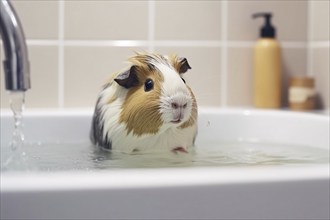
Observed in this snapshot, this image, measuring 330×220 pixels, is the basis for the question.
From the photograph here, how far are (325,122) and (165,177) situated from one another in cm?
69

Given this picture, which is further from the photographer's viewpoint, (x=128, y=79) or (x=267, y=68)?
(x=267, y=68)

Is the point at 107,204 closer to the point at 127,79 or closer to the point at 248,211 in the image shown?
the point at 248,211

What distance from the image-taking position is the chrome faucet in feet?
1.53

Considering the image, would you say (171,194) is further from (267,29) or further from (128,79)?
(267,29)

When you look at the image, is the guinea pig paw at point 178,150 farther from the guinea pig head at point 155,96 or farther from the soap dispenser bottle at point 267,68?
the soap dispenser bottle at point 267,68

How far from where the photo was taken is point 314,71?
1.31 metres

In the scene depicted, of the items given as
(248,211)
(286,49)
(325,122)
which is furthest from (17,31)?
(286,49)

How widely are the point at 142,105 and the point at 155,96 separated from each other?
0.03 metres

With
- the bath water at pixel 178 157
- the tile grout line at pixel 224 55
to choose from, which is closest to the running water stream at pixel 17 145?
the bath water at pixel 178 157

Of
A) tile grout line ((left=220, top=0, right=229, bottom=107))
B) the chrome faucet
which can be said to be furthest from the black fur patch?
tile grout line ((left=220, top=0, right=229, bottom=107))

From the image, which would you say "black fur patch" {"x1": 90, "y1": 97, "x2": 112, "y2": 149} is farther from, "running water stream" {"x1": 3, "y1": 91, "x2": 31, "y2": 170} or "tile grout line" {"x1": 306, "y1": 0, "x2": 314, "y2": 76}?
"tile grout line" {"x1": 306, "y1": 0, "x2": 314, "y2": 76}

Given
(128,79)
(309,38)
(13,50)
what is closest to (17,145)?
(128,79)

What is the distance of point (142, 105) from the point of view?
67cm

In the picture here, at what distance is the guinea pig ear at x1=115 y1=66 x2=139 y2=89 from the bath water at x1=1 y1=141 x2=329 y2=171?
0.33ft
